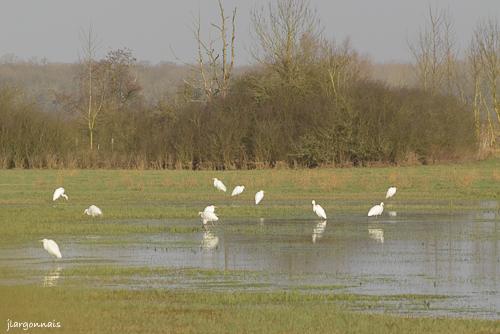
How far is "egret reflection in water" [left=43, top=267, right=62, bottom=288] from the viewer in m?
15.2

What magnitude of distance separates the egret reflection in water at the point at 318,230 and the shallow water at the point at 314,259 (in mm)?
23

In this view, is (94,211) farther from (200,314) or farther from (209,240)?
(200,314)

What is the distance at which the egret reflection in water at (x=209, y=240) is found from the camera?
2023cm

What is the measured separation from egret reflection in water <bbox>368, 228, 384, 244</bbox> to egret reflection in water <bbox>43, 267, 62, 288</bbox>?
6950mm

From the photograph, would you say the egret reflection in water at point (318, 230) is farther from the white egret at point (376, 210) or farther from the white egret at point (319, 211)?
the white egret at point (376, 210)

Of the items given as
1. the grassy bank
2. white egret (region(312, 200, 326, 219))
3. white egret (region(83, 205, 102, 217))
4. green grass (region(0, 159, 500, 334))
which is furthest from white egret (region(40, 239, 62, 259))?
white egret (region(312, 200, 326, 219))

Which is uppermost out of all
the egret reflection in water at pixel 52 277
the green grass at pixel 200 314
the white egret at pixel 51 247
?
the white egret at pixel 51 247

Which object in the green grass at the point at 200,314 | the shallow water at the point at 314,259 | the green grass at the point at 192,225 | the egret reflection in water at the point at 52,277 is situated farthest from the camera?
the egret reflection in water at the point at 52,277

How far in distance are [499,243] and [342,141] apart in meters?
35.5

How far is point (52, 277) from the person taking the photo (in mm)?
16016

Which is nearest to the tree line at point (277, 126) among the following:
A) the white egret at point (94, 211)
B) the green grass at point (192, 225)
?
the green grass at point (192, 225)

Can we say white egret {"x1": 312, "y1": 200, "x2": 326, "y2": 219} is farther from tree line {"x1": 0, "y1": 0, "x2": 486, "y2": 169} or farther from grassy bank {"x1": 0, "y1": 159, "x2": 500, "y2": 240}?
tree line {"x1": 0, "y1": 0, "x2": 486, "y2": 169}

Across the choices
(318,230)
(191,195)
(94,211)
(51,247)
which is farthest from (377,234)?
(191,195)

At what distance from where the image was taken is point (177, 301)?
13609mm
